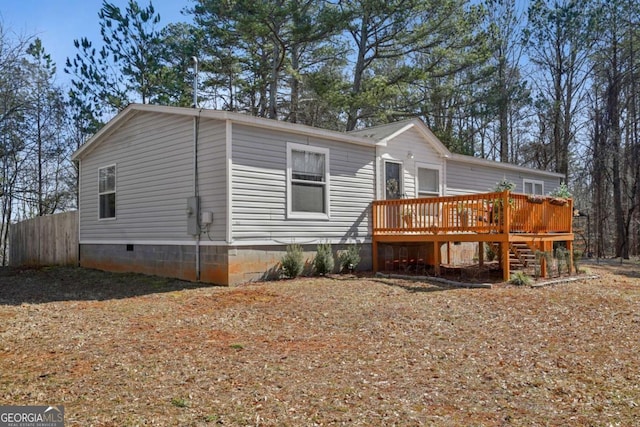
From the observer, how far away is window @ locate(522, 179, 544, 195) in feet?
56.1

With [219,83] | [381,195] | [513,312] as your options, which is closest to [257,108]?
[219,83]

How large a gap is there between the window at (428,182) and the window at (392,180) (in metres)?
0.84

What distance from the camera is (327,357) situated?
482 cm

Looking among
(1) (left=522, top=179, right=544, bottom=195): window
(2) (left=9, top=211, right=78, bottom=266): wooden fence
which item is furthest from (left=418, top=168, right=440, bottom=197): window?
(2) (left=9, top=211, right=78, bottom=266): wooden fence

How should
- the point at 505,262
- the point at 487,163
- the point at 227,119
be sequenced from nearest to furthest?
the point at 227,119
the point at 505,262
the point at 487,163

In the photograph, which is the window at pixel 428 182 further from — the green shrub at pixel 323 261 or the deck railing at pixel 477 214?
the green shrub at pixel 323 261

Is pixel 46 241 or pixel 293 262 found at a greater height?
pixel 46 241

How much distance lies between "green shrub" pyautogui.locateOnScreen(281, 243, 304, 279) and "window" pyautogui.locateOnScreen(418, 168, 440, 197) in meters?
4.62

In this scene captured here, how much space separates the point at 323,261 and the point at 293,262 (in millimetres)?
853

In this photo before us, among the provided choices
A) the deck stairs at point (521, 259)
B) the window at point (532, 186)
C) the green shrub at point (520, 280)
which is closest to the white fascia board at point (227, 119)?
the deck stairs at point (521, 259)

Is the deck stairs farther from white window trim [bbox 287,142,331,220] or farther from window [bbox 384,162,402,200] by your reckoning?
→ white window trim [bbox 287,142,331,220]

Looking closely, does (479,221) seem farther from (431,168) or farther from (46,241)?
(46,241)

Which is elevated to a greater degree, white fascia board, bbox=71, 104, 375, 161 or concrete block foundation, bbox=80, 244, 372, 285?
white fascia board, bbox=71, 104, 375, 161

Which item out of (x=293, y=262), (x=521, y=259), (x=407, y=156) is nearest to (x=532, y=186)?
(x=407, y=156)
